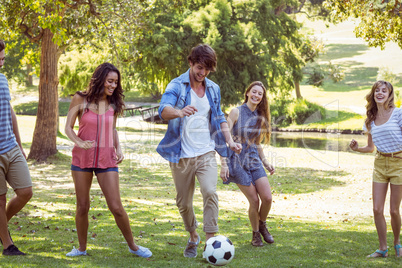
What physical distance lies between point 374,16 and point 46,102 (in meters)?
10.3

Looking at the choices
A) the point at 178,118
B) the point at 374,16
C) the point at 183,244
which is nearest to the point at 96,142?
the point at 178,118

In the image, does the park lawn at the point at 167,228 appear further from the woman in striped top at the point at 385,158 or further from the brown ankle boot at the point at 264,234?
the woman in striped top at the point at 385,158

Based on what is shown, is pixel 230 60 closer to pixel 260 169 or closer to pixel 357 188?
pixel 357 188

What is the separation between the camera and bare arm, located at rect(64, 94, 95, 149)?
5200 millimetres

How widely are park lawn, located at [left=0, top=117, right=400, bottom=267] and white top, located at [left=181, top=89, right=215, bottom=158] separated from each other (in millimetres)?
1300

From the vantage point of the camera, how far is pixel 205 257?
Answer: 17.5ft

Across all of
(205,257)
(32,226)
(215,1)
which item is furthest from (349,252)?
(215,1)

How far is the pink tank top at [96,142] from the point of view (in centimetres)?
520

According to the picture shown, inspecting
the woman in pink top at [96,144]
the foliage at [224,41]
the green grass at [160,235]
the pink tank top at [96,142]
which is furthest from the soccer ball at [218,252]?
the foliage at [224,41]

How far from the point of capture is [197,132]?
5531mm

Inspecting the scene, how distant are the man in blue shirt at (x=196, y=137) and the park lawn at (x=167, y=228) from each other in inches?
30.5

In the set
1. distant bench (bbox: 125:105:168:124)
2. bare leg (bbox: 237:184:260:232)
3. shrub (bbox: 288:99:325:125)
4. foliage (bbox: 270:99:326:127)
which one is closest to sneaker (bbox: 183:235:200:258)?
bare leg (bbox: 237:184:260:232)

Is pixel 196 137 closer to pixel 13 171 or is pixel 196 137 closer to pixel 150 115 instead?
pixel 13 171

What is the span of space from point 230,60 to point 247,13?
312 cm
